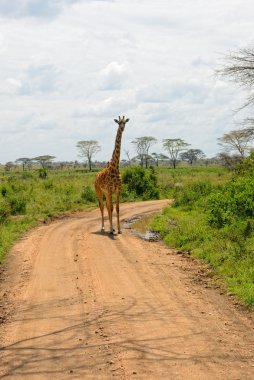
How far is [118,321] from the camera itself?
6.80 meters

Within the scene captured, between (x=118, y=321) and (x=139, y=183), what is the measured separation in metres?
22.4

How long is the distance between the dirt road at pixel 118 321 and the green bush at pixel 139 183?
1700cm

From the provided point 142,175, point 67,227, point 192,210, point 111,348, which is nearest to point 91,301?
point 111,348

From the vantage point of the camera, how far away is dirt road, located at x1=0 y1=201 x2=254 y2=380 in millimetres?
5328

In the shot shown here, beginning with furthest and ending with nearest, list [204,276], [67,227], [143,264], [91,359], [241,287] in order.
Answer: [67,227] → [143,264] → [204,276] → [241,287] → [91,359]

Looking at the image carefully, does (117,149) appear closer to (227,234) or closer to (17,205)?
(227,234)

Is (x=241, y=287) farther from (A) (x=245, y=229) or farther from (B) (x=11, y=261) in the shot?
(B) (x=11, y=261)

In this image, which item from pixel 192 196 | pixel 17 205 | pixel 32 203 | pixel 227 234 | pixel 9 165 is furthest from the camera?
pixel 9 165

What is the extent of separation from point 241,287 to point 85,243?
5.83 m

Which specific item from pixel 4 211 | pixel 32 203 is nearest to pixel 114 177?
pixel 4 211

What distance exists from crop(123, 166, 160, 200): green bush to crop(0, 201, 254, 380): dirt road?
17.0 meters

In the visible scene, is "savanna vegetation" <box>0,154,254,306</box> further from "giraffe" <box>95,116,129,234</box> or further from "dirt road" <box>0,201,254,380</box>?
"giraffe" <box>95,116,129,234</box>

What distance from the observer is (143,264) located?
10.7m

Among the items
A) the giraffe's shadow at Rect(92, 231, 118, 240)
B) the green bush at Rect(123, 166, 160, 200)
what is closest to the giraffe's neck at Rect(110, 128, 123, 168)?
the giraffe's shadow at Rect(92, 231, 118, 240)
